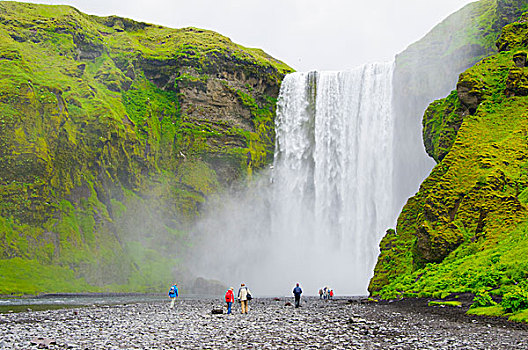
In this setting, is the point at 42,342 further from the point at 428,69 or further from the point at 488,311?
the point at 428,69

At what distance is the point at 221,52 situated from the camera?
99.0 m

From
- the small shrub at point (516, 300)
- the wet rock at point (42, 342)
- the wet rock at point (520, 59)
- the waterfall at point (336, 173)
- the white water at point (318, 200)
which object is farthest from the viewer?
the white water at point (318, 200)

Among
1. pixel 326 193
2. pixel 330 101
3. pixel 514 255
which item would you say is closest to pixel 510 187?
pixel 514 255

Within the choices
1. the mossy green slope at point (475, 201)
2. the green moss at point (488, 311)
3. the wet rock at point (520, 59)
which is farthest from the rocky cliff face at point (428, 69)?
the green moss at point (488, 311)

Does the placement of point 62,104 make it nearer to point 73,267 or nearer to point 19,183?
point 19,183

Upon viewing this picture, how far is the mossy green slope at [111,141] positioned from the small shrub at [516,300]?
54.5 meters

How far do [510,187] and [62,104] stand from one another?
68710 mm

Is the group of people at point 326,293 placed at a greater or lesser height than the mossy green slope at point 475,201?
lesser

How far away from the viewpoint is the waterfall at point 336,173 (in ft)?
231

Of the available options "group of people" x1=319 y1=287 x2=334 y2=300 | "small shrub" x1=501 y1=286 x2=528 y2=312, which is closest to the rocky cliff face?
"group of people" x1=319 y1=287 x2=334 y2=300

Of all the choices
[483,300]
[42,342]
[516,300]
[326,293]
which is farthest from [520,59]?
[42,342]

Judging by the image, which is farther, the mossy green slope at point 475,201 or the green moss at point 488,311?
the mossy green slope at point 475,201

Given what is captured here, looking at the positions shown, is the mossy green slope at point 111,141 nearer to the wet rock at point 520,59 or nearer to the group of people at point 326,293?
the group of people at point 326,293

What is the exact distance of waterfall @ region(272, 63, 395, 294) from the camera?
70438mm
